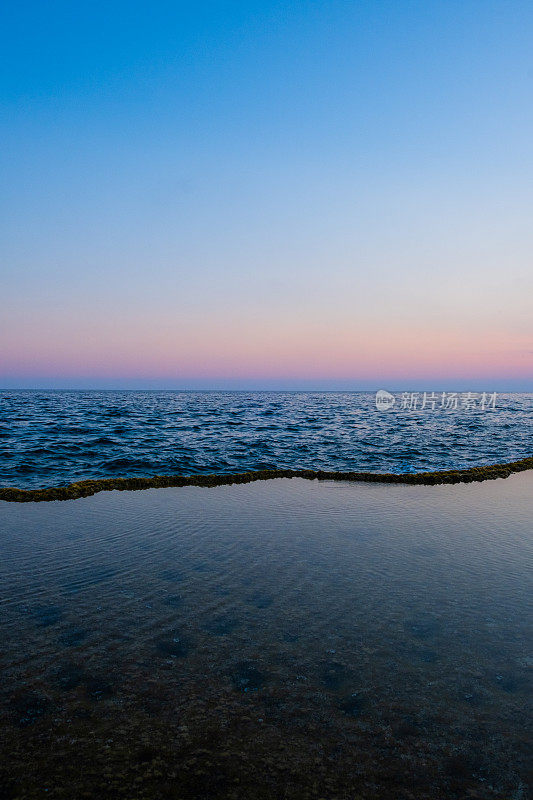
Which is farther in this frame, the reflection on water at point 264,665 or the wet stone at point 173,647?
the wet stone at point 173,647

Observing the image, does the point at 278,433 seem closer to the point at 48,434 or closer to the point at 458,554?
the point at 48,434

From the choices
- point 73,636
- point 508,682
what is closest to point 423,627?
point 508,682

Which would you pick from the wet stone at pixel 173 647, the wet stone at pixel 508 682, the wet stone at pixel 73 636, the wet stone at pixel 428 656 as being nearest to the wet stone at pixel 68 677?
the wet stone at pixel 73 636

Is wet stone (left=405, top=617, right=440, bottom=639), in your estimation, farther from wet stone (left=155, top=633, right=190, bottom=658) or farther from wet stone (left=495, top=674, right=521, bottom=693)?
wet stone (left=155, top=633, right=190, bottom=658)

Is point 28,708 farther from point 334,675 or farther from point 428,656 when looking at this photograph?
point 428,656

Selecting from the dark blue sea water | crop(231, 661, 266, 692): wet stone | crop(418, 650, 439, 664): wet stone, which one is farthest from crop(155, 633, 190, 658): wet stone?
the dark blue sea water

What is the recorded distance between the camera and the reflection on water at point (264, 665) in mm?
3170

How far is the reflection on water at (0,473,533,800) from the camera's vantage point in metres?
3.17

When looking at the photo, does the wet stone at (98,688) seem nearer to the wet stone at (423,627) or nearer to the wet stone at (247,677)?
the wet stone at (247,677)

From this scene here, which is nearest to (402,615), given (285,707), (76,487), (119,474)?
(285,707)

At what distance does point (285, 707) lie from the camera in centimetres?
378

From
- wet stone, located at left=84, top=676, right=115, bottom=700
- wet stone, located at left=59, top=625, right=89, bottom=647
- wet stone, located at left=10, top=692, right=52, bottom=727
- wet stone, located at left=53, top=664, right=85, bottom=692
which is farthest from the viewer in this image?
wet stone, located at left=59, top=625, right=89, bottom=647

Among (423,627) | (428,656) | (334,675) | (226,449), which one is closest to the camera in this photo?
(334,675)

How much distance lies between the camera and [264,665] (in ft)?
14.2
